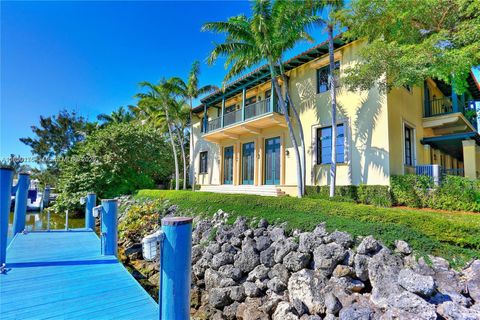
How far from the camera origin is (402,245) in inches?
207

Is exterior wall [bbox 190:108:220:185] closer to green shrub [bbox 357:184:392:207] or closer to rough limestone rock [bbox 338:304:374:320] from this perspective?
green shrub [bbox 357:184:392:207]

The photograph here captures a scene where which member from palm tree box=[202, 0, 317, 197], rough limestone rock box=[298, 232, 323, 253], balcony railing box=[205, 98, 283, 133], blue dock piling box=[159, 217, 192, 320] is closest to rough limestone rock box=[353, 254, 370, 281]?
rough limestone rock box=[298, 232, 323, 253]

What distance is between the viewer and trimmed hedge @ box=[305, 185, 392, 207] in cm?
1019

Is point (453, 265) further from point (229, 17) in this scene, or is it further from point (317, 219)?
point (229, 17)

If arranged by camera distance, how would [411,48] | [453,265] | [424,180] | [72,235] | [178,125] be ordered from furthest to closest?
1. [178,125]
2. [424,180]
3. [72,235]
4. [411,48]
5. [453,265]

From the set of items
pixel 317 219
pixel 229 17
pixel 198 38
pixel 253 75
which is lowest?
pixel 317 219

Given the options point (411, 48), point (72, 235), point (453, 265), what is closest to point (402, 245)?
point (453, 265)

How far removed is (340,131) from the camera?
12227 millimetres

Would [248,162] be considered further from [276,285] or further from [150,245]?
[150,245]

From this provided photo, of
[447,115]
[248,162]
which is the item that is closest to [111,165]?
[248,162]

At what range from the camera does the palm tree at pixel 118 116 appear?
30.5 meters

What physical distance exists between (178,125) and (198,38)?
8371mm

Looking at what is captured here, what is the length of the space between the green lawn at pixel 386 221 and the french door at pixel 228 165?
28.8 ft

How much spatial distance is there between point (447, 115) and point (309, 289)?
526 inches
